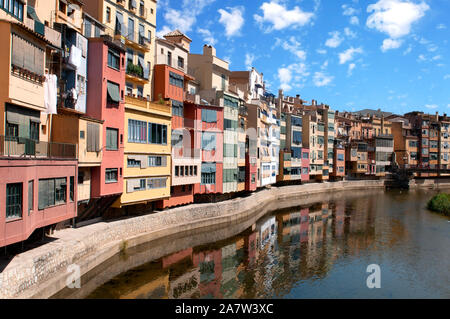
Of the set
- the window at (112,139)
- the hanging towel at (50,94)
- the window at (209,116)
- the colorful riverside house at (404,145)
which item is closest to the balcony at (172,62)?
the window at (209,116)

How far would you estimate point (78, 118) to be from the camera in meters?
23.3

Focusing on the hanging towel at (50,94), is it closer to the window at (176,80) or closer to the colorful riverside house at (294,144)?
the window at (176,80)

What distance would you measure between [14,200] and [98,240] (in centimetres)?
873

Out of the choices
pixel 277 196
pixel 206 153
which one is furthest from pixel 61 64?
pixel 277 196

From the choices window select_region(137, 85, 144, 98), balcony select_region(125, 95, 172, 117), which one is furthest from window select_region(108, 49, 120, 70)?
window select_region(137, 85, 144, 98)

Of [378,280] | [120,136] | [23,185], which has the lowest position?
[378,280]

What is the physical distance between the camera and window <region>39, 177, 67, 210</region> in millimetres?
18828

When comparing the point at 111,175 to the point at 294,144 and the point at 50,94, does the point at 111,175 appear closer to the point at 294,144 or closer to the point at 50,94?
the point at 50,94

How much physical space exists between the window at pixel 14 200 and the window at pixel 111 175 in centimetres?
Answer: 1047

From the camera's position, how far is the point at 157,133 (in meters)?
32.8

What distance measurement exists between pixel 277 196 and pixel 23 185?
50322mm

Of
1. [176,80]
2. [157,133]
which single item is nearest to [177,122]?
[176,80]

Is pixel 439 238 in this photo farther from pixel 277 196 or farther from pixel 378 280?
pixel 277 196
